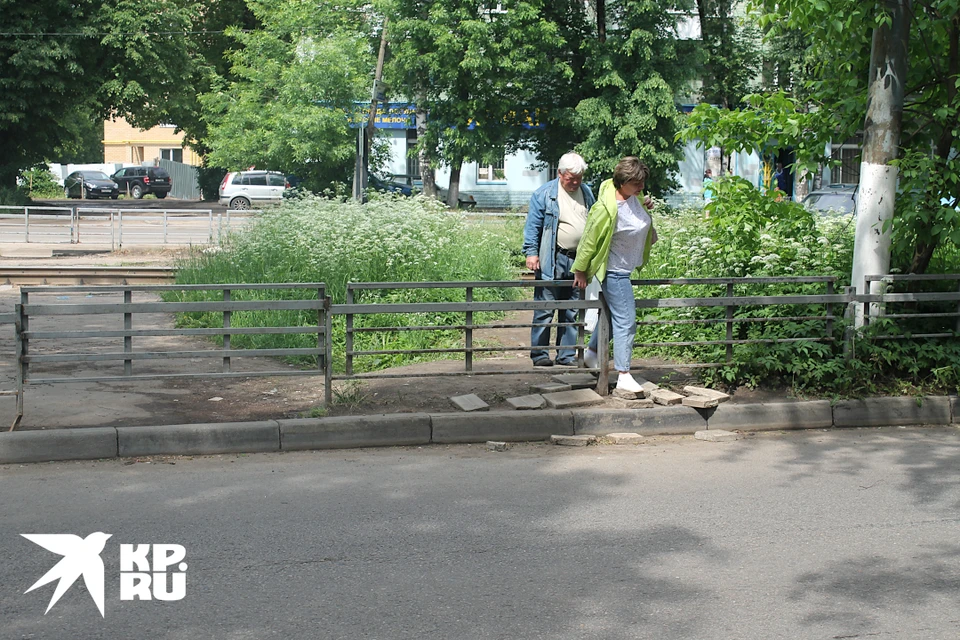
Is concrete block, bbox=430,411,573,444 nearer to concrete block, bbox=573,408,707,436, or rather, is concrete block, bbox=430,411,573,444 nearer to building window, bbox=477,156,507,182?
concrete block, bbox=573,408,707,436

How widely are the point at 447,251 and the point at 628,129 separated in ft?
67.7

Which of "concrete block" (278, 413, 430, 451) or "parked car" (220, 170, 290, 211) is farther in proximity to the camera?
"parked car" (220, 170, 290, 211)

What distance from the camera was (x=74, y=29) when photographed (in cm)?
4088

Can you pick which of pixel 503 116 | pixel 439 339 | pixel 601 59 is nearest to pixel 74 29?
pixel 503 116

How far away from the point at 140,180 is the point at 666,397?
187ft

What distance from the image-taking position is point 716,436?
314 inches

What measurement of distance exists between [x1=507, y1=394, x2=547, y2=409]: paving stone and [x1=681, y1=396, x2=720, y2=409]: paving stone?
3.75 feet

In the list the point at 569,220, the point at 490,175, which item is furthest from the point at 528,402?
the point at 490,175

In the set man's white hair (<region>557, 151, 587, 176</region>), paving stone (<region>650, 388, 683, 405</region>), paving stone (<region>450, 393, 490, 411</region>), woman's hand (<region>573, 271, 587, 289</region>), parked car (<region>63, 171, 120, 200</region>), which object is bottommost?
paving stone (<region>450, 393, 490, 411</region>)

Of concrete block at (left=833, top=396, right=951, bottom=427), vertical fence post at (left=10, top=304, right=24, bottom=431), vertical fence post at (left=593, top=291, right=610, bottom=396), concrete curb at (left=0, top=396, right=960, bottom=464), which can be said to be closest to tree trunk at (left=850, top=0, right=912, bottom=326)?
concrete block at (left=833, top=396, right=951, bottom=427)

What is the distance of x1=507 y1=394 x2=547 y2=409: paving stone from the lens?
26.6 ft

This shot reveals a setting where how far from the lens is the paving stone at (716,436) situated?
7945 millimetres

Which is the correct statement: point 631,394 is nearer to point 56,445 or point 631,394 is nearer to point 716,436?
point 716,436

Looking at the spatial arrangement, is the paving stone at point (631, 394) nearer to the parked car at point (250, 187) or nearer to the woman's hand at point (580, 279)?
the woman's hand at point (580, 279)
